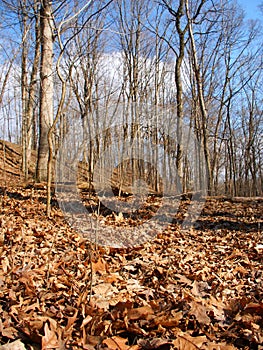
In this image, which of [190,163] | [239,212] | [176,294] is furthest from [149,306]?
[190,163]

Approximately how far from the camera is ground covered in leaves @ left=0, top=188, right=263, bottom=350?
1.90 meters

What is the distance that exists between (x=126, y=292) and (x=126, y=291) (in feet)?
0.08

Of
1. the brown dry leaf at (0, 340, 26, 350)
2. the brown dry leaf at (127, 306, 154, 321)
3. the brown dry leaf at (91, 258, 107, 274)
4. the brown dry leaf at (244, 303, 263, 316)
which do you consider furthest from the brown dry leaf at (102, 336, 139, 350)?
the brown dry leaf at (91, 258, 107, 274)

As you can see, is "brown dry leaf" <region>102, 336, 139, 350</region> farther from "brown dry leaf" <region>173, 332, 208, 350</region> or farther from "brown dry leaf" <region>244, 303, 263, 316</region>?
"brown dry leaf" <region>244, 303, 263, 316</region>

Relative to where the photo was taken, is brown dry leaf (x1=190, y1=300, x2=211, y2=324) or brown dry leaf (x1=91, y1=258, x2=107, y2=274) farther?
brown dry leaf (x1=91, y1=258, x2=107, y2=274)

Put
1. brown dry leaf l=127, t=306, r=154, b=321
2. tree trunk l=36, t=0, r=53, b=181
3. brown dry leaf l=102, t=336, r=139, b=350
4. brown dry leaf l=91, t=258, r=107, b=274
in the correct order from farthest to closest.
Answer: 1. tree trunk l=36, t=0, r=53, b=181
2. brown dry leaf l=91, t=258, r=107, b=274
3. brown dry leaf l=127, t=306, r=154, b=321
4. brown dry leaf l=102, t=336, r=139, b=350

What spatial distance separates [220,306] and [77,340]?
4.06 ft

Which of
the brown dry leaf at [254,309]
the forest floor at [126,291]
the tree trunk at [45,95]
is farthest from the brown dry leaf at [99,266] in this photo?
the tree trunk at [45,95]

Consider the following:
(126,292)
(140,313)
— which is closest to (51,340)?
(140,313)

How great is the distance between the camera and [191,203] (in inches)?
309

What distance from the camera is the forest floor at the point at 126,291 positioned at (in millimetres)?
1896

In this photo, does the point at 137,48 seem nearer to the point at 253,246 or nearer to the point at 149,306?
the point at 253,246

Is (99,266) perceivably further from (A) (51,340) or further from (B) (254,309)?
(B) (254,309)

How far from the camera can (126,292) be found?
2.64m
